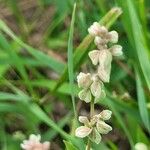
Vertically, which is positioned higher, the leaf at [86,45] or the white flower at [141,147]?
the leaf at [86,45]

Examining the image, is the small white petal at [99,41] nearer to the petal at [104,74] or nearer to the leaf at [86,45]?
the petal at [104,74]

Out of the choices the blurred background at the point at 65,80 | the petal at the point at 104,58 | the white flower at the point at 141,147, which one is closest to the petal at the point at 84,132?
the petal at the point at 104,58

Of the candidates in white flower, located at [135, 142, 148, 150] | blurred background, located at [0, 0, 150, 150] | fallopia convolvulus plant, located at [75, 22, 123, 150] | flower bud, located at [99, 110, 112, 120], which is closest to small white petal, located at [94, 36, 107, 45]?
fallopia convolvulus plant, located at [75, 22, 123, 150]

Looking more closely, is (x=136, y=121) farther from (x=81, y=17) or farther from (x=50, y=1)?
(x=50, y=1)

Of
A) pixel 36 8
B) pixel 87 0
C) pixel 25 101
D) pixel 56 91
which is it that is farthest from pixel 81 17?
pixel 36 8

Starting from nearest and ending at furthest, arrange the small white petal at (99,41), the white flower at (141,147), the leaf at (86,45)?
the small white petal at (99,41) → the white flower at (141,147) → the leaf at (86,45)
